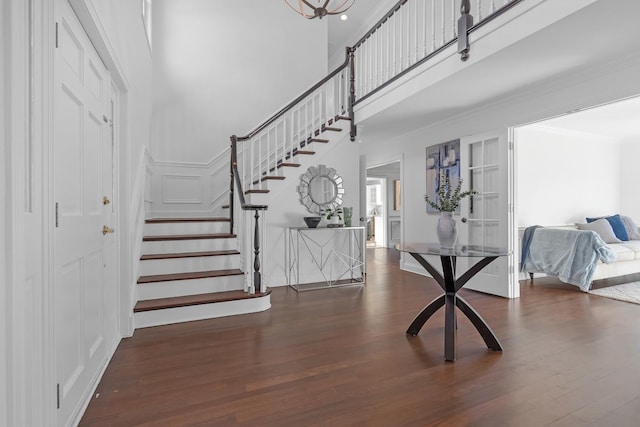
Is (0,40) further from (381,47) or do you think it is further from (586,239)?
A: (586,239)

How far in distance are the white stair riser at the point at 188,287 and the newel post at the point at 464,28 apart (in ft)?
10.2

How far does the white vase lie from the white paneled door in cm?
242

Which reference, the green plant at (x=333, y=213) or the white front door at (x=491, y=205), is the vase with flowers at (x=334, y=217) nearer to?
the green plant at (x=333, y=213)

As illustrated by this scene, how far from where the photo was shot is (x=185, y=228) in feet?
14.3

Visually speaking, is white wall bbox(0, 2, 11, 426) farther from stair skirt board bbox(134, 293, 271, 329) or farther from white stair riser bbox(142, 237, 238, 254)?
white stair riser bbox(142, 237, 238, 254)

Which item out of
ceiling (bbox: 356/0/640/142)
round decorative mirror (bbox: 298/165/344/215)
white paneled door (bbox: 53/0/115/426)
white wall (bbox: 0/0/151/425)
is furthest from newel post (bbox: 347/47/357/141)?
white wall (bbox: 0/0/151/425)

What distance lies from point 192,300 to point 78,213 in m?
1.70

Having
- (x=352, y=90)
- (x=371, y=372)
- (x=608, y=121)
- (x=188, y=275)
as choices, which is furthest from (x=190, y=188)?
(x=608, y=121)

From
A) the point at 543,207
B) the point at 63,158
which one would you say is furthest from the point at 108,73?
the point at 543,207

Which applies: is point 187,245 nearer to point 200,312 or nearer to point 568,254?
point 200,312

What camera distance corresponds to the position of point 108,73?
2316 mm

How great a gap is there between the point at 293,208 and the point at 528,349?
3.14m

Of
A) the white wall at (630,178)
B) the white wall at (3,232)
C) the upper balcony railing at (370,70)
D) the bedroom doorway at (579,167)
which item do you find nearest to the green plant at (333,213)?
the upper balcony railing at (370,70)

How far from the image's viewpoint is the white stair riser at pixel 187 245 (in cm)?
387
